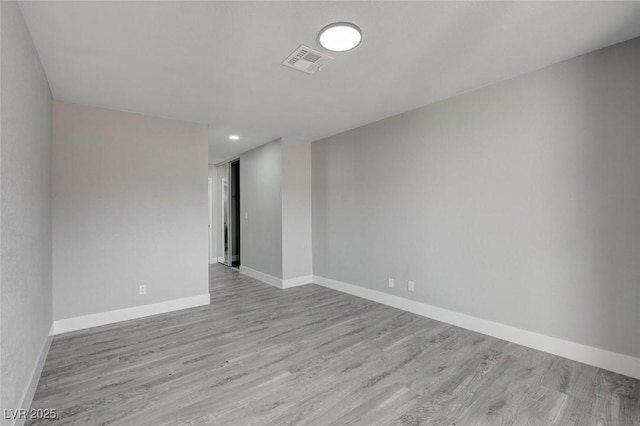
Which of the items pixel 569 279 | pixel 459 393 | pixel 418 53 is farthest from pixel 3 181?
pixel 569 279

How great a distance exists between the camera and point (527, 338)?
2.71 m

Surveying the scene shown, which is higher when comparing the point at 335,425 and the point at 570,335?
the point at 570,335

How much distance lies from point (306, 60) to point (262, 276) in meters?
3.95

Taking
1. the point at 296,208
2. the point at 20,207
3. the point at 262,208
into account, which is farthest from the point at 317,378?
the point at 262,208

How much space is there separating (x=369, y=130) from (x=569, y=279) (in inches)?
113

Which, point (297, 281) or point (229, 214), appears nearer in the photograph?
point (297, 281)

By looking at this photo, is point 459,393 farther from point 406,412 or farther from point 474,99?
point 474,99

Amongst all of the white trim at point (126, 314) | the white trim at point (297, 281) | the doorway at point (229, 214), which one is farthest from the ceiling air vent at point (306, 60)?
the doorway at point (229, 214)

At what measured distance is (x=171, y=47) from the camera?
2221 millimetres

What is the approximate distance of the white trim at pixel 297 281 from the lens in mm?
4867

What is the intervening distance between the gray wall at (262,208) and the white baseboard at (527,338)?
6.32ft

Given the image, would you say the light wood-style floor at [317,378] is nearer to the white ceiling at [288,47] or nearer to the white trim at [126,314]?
the white trim at [126,314]

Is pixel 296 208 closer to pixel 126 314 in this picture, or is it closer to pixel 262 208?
pixel 262 208

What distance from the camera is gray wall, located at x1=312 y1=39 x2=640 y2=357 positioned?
2.27 meters
